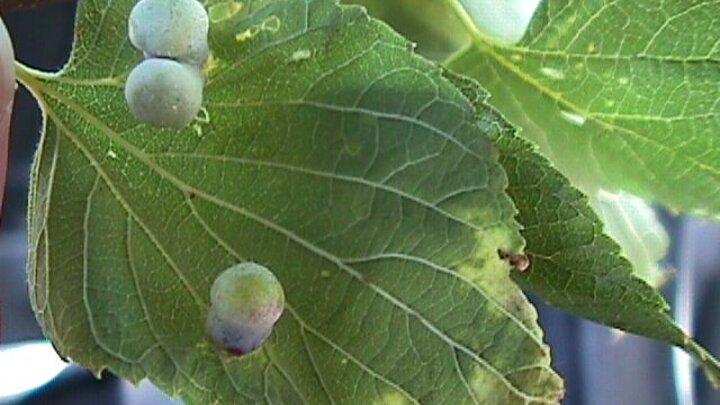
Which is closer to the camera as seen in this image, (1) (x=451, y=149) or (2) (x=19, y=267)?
(1) (x=451, y=149)

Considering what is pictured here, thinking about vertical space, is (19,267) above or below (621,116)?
above

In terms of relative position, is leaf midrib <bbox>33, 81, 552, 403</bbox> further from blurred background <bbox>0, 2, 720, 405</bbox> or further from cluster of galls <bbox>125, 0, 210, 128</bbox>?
blurred background <bbox>0, 2, 720, 405</bbox>

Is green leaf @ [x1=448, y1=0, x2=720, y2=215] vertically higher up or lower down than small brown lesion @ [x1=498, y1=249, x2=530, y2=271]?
higher up

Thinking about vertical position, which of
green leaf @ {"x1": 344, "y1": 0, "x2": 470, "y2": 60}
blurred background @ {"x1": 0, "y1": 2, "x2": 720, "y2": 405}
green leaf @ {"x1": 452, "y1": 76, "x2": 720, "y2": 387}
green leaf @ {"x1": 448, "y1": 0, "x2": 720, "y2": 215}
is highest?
blurred background @ {"x1": 0, "y1": 2, "x2": 720, "y2": 405}

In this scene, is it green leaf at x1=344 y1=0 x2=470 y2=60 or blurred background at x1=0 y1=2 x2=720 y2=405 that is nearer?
green leaf at x1=344 y1=0 x2=470 y2=60

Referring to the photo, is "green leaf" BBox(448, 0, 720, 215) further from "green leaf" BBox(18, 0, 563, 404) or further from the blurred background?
the blurred background

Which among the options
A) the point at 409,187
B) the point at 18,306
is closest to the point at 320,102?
the point at 409,187

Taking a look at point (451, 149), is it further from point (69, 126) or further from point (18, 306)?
point (18, 306)

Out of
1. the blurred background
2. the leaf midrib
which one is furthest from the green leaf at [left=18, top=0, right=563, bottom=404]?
the blurred background
